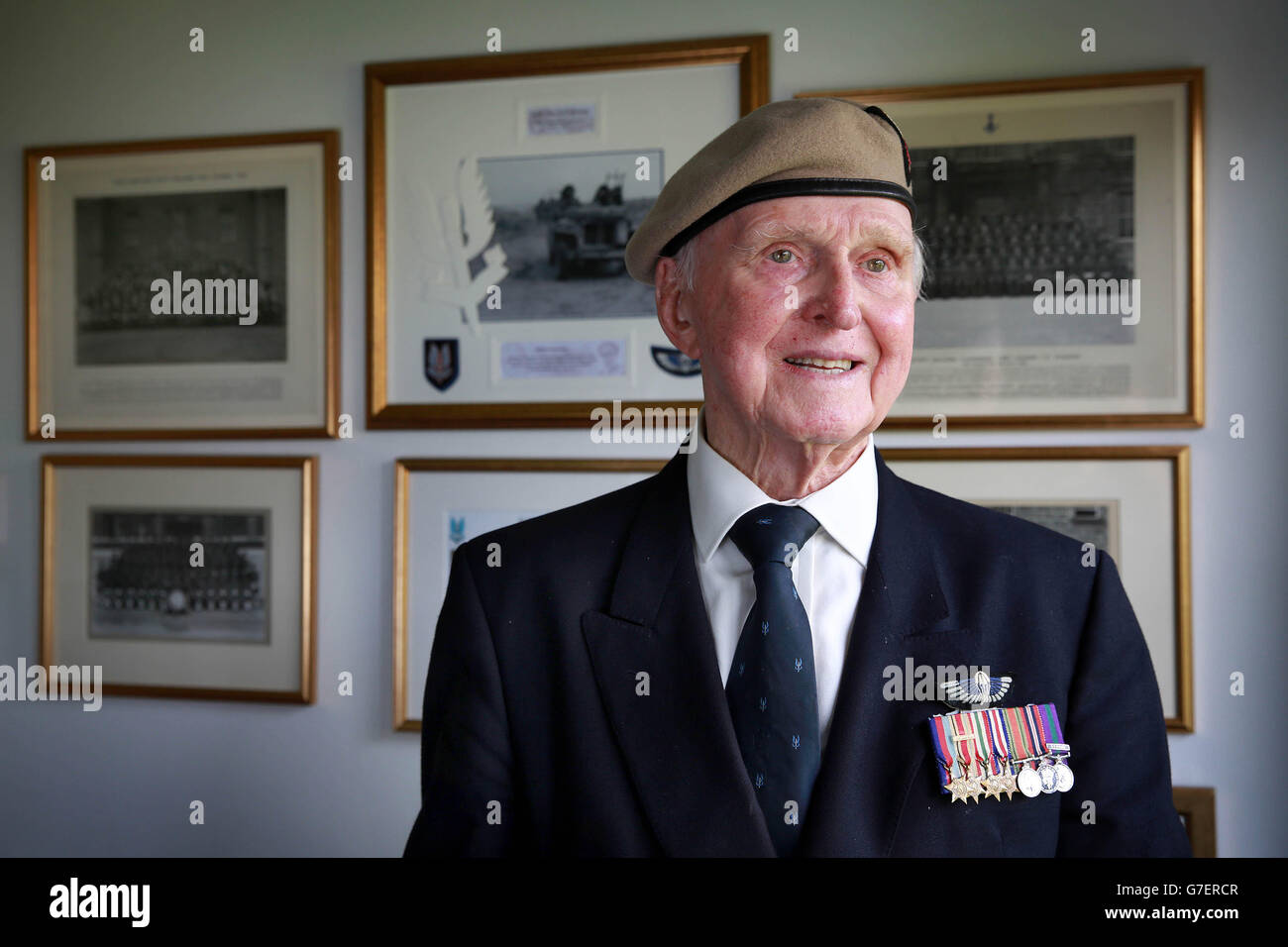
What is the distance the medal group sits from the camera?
0.64m

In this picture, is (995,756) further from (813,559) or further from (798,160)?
(798,160)

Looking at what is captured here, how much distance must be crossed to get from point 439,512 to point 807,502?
89 centimetres

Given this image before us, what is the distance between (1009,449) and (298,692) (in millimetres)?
1167

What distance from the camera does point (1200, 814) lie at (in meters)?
1.27

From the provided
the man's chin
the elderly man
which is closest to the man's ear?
the elderly man

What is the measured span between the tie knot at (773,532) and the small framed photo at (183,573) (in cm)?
101

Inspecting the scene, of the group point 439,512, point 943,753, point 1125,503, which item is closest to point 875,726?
point 943,753

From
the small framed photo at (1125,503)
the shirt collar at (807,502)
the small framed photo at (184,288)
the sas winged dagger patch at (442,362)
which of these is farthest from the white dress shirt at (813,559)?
the small framed photo at (184,288)

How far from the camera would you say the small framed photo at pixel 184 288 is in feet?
4.90

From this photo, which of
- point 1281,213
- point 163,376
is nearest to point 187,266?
point 163,376

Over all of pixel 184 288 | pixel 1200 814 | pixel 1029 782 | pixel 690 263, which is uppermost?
pixel 184 288
